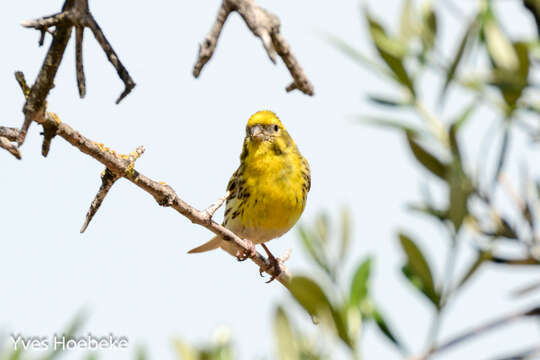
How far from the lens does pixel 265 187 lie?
6.29m

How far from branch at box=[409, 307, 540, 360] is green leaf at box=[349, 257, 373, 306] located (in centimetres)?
11

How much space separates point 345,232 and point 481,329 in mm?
223

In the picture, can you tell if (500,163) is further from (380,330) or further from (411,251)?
(380,330)

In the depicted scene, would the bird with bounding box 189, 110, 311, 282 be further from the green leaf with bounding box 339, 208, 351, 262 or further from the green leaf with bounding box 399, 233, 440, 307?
the green leaf with bounding box 399, 233, 440, 307

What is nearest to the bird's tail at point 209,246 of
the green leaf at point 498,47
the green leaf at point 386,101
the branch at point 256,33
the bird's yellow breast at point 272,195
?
the bird's yellow breast at point 272,195

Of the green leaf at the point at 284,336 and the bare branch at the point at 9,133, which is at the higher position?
the bare branch at the point at 9,133

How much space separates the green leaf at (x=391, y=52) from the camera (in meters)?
0.93

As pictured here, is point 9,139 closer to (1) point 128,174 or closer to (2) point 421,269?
(1) point 128,174

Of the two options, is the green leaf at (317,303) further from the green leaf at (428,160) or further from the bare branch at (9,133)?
the bare branch at (9,133)

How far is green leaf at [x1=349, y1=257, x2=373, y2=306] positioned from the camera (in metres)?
0.85

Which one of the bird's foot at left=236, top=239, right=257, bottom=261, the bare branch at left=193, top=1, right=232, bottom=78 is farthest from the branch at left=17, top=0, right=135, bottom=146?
the bird's foot at left=236, top=239, right=257, bottom=261

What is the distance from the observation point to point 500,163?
2.61ft

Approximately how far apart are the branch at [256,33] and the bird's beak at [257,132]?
5.09 m

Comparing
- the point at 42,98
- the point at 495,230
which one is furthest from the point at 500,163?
the point at 42,98
